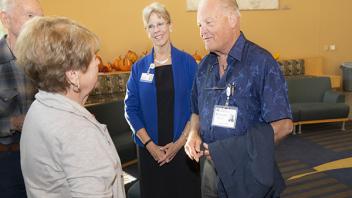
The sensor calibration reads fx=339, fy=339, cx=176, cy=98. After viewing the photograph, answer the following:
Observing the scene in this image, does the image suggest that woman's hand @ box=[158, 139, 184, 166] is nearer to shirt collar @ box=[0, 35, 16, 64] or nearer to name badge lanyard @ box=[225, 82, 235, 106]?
name badge lanyard @ box=[225, 82, 235, 106]

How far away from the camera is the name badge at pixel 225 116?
1.60 m

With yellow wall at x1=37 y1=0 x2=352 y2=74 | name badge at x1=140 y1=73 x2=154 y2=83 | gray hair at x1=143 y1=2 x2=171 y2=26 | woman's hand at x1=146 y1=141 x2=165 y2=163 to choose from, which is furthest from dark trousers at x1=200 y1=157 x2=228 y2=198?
yellow wall at x1=37 y1=0 x2=352 y2=74

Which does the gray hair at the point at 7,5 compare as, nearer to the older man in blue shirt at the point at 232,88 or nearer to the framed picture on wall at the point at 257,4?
the older man in blue shirt at the point at 232,88

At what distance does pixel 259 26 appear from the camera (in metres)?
7.00

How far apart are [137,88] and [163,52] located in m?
0.30

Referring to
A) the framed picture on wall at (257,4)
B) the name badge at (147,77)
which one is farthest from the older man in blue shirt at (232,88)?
the framed picture on wall at (257,4)

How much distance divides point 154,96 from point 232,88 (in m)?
0.77

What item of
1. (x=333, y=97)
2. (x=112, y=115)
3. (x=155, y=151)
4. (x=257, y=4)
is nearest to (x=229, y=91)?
(x=155, y=151)

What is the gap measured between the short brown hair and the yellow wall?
15.1 ft

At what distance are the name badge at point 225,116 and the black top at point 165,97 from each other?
63 centimetres

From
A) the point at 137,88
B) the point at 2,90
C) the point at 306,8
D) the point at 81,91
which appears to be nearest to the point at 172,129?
the point at 137,88

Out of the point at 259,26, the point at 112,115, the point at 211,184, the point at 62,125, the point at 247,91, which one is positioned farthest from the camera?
the point at 259,26

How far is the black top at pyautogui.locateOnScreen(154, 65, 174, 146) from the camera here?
2245 millimetres

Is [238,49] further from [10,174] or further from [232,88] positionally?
[10,174]
